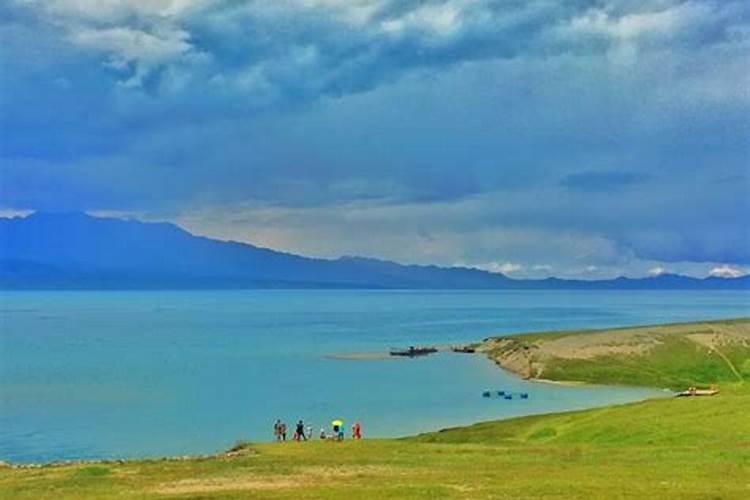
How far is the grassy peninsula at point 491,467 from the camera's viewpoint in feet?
129

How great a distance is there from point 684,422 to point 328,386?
245ft

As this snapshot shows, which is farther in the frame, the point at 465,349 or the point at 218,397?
the point at 465,349

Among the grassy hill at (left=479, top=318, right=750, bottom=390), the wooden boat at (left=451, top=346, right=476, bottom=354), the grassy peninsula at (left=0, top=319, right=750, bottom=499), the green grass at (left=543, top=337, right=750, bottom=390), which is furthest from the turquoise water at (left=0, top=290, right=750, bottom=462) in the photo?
the grassy peninsula at (left=0, top=319, right=750, bottom=499)

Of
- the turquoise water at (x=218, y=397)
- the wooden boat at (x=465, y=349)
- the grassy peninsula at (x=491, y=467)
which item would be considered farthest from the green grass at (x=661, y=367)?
the grassy peninsula at (x=491, y=467)

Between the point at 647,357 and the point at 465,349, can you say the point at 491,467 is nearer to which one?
the point at 647,357

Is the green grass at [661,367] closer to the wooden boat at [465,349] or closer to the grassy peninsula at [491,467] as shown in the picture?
the wooden boat at [465,349]

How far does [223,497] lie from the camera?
3884 centimetres

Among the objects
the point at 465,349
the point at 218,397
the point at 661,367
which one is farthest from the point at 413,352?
the point at 218,397

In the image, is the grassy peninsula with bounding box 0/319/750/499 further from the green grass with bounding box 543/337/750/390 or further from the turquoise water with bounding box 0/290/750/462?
the green grass with bounding box 543/337/750/390

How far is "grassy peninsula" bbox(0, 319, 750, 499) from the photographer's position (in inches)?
1547

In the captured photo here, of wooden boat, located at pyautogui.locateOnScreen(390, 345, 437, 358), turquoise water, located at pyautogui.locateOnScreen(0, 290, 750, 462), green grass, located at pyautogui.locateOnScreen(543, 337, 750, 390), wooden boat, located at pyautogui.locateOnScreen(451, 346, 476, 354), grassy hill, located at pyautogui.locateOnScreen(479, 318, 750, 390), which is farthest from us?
wooden boat, located at pyautogui.locateOnScreen(451, 346, 476, 354)

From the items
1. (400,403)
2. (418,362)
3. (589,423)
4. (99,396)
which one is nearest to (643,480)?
(589,423)

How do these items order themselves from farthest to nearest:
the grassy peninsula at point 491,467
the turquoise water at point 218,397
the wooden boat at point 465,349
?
the wooden boat at point 465,349 < the turquoise water at point 218,397 < the grassy peninsula at point 491,467

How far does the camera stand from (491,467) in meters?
46.3
